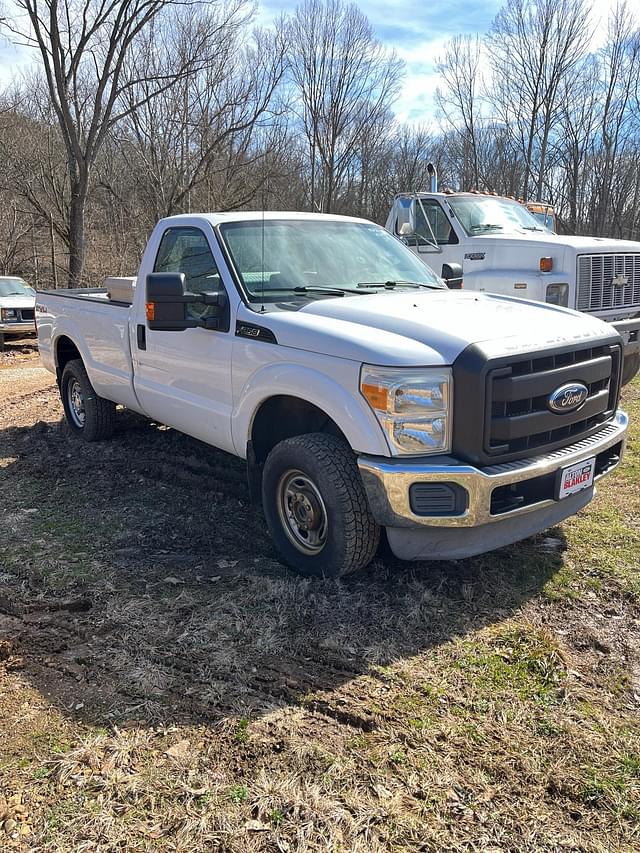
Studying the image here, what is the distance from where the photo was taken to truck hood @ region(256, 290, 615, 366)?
3.37 metres

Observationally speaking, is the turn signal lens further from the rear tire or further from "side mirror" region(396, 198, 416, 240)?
"side mirror" region(396, 198, 416, 240)

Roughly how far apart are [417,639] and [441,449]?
0.92m

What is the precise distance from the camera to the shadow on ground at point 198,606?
301 cm

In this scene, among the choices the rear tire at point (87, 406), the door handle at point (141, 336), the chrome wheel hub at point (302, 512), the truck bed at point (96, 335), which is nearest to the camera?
the chrome wheel hub at point (302, 512)

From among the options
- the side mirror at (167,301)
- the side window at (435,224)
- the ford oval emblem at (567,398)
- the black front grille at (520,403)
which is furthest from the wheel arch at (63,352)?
the ford oval emblem at (567,398)

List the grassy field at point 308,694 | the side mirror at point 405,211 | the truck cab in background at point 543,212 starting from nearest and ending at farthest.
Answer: the grassy field at point 308,694, the side mirror at point 405,211, the truck cab in background at point 543,212

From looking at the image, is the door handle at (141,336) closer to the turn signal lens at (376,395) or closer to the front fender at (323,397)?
the front fender at (323,397)

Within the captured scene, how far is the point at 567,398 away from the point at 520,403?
326 millimetres

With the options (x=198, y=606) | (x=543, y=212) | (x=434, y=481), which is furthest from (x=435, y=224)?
(x=198, y=606)

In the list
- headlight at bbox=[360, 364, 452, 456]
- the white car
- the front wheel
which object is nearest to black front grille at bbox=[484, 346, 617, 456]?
headlight at bbox=[360, 364, 452, 456]

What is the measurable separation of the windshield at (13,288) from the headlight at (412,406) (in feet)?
45.3

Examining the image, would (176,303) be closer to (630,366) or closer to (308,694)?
(308,694)

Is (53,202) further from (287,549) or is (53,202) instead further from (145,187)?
(287,549)

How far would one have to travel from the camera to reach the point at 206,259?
185 inches
